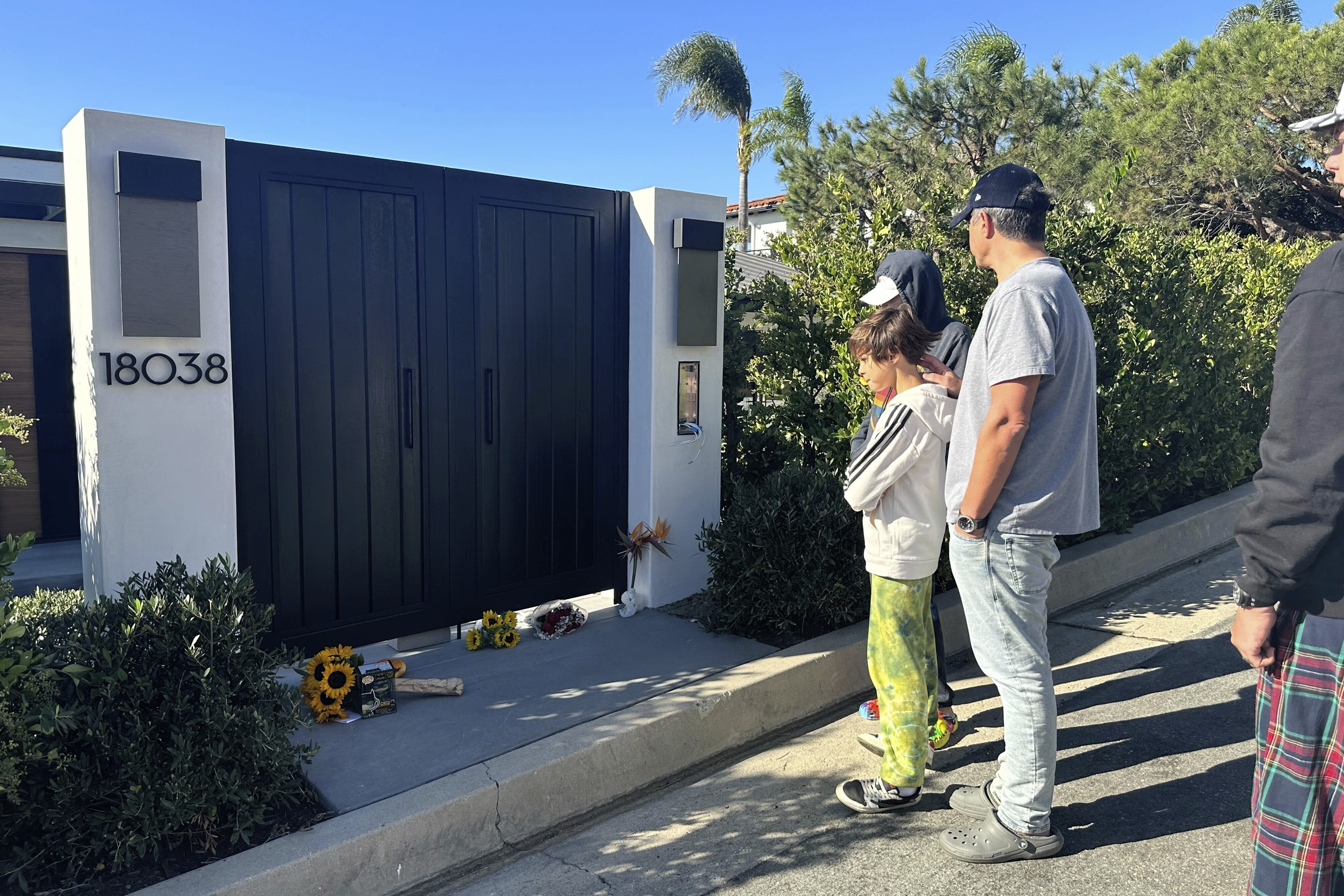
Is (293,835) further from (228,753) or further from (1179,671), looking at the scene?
(1179,671)

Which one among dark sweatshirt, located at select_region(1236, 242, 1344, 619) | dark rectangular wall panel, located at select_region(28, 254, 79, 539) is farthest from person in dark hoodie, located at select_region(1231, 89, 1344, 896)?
dark rectangular wall panel, located at select_region(28, 254, 79, 539)

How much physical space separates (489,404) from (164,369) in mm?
1577

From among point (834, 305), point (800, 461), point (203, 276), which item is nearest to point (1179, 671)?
point (800, 461)

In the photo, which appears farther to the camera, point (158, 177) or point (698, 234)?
point (698, 234)

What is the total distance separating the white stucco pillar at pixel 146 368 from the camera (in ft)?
11.9

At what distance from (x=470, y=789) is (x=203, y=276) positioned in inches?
91.5

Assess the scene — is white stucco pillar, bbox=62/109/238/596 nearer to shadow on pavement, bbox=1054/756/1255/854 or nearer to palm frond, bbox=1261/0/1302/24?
shadow on pavement, bbox=1054/756/1255/854

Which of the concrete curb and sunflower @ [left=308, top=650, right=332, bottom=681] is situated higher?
sunflower @ [left=308, top=650, right=332, bottom=681]

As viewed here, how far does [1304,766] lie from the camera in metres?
2.05

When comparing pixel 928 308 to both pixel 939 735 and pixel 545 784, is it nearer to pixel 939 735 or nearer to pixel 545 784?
pixel 939 735

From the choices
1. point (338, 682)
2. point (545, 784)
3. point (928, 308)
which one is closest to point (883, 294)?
point (928, 308)

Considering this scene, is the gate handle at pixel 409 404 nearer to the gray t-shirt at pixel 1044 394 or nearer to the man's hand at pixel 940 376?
the man's hand at pixel 940 376

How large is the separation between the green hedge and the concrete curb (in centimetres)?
54

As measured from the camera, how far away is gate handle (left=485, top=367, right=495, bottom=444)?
491cm
